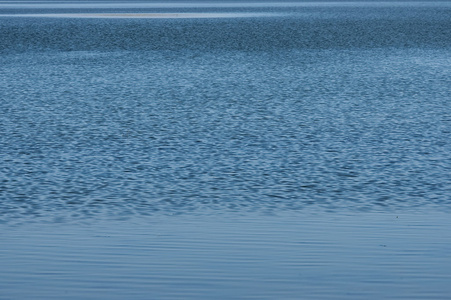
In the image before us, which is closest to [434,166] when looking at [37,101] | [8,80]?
[37,101]

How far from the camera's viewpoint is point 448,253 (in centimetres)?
430

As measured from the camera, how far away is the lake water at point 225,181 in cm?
397

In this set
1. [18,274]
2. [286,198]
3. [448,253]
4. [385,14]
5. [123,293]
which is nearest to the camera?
[123,293]

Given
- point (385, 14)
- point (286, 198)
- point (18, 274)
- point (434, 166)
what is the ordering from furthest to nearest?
point (385, 14)
point (434, 166)
point (286, 198)
point (18, 274)

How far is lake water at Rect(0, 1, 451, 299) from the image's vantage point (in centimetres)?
397

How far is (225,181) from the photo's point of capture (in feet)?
19.1

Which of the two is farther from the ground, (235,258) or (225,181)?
→ (235,258)

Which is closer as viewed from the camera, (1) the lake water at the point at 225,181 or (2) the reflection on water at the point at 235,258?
(2) the reflection on water at the point at 235,258

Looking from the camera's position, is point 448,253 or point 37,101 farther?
point 37,101

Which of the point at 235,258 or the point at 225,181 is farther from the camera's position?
the point at 225,181

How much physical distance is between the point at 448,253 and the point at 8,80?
26.3 ft

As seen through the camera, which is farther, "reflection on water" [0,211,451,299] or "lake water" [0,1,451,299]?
"lake water" [0,1,451,299]

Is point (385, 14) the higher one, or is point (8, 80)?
point (8, 80)

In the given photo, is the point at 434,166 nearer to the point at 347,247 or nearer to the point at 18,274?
the point at 347,247
